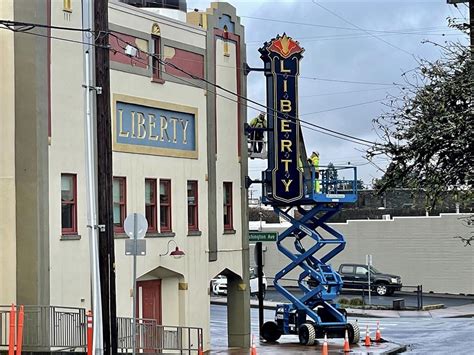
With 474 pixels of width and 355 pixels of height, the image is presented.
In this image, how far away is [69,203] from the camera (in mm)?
24422

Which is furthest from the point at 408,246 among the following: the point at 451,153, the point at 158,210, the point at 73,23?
the point at 451,153

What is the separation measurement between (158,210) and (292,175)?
5270mm

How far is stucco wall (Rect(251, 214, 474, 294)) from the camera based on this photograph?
5603 centimetres

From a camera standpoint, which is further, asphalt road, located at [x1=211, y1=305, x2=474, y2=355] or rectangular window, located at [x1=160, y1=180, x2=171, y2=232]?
asphalt road, located at [x1=211, y1=305, x2=474, y2=355]

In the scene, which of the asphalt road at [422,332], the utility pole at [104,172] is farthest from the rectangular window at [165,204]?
the utility pole at [104,172]

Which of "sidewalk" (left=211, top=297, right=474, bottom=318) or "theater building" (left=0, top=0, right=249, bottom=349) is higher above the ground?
"theater building" (left=0, top=0, right=249, bottom=349)

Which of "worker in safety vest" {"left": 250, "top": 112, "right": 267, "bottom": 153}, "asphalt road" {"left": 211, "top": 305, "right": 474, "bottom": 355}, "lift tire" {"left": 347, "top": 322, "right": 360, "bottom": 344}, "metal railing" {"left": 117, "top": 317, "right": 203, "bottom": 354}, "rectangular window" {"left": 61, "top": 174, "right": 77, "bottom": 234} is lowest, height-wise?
"asphalt road" {"left": 211, "top": 305, "right": 474, "bottom": 355}

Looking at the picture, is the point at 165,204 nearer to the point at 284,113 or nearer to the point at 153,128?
the point at 153,128

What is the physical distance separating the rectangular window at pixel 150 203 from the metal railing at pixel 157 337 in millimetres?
2611

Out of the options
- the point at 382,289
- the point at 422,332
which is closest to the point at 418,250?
the point at 382,289

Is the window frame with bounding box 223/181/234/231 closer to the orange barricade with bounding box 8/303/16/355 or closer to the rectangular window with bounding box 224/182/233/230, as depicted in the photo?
the rectangular window with bounding box 224/182/233/230

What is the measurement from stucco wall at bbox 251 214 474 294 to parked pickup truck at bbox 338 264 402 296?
2606mm

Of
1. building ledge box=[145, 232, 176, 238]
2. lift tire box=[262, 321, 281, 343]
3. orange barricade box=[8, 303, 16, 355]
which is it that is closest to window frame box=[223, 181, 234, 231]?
building ledge box=[145, 232, 176, 238]

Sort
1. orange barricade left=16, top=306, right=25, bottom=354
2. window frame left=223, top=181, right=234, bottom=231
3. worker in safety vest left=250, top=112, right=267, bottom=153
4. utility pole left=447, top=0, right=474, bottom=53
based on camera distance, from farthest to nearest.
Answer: worker in safety vest left=250, top=112, right=267, bottom=153 → window frame left=223, top=181, right=234, bottom=231 → orange barricade left=16, top=306, right=25, bottom=354 → utility pole left=447, top=0, right=474, bottom=53
